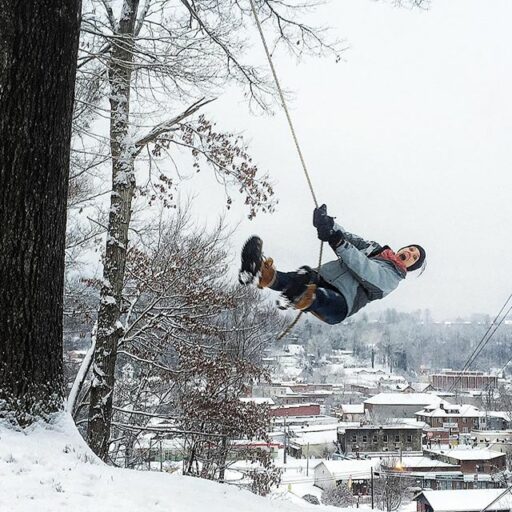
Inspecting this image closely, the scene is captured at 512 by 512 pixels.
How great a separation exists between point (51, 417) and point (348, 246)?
2.26 metres

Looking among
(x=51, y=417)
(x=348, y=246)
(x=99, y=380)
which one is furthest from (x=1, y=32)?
(x=99, y=380)

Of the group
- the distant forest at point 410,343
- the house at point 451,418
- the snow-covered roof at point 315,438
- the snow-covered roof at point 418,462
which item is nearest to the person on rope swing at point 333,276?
the snow-covered roof at point 418,462

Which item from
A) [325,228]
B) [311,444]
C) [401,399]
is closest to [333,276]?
[325,228]

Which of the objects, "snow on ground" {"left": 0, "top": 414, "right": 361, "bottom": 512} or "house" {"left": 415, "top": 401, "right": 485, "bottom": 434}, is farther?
"house" {"left": 415, "top": 401, "right": 485, "bottom": 434}

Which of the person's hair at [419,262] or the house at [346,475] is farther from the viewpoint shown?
the house at [346,475]

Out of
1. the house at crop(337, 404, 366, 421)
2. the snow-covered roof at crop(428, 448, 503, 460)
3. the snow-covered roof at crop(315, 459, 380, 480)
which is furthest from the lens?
the house at crop(337, 404, 366, 421)

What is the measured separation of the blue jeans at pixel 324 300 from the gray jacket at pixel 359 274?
0.04m

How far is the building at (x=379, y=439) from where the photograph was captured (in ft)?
148

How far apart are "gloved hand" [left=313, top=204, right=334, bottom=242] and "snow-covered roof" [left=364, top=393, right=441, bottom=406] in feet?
184

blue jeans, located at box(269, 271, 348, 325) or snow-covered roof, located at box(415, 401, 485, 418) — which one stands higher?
blue jeans, located at box(269, 271, 348, 325)

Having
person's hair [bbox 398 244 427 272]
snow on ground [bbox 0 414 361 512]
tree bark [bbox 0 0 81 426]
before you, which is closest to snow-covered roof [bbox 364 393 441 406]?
person's hair [bbox 398 244 427 272]

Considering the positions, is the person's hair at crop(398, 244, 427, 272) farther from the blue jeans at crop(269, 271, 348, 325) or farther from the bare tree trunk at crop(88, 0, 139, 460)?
the bare tree trunk at crop(88, 0, 139, 460)

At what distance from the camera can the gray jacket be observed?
4.43m

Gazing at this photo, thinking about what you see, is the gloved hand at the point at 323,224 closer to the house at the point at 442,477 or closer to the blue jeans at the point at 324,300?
the blue jeans at the point at 324,300
